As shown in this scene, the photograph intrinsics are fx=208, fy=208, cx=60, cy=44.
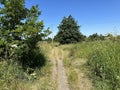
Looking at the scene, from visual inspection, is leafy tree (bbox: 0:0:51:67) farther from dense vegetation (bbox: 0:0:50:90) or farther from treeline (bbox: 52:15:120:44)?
treeline (bbox: 52:15:120:44)

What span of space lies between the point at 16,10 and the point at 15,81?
15.3 feet

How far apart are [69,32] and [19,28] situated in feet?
89.6

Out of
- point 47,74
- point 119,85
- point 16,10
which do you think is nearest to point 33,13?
point 16,10

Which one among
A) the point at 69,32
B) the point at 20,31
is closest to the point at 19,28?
the point at 20,31

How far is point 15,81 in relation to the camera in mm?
6555

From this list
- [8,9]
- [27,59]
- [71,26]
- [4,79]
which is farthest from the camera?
[71,26]

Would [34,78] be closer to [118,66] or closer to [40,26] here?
[40,26]

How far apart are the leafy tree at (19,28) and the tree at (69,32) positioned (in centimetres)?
2617

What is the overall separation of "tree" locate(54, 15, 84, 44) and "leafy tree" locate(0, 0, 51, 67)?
26173mm

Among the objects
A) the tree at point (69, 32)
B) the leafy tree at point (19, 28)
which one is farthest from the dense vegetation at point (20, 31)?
the tree at point (69, 32)

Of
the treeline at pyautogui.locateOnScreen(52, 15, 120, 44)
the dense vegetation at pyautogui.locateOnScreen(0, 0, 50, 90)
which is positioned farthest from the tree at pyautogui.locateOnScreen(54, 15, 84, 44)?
the dense vegetation at pyautogui.locateOnScreen(0, 0, 50, 90)

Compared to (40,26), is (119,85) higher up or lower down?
lower down

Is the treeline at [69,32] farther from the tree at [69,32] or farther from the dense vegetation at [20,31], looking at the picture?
the dense vegetation at [20,31]

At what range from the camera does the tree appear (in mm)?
36719
